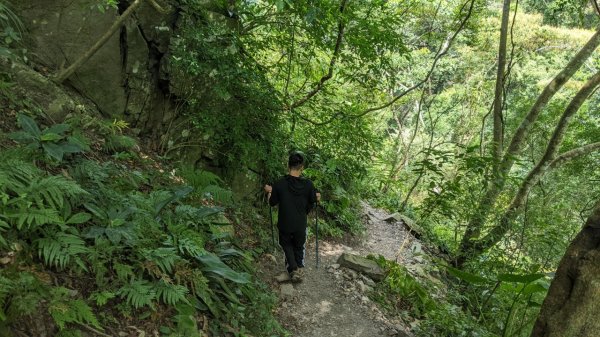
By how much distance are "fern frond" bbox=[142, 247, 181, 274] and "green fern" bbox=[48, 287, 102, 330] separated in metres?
0.72

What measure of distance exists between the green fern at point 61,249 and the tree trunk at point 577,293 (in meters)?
3.39

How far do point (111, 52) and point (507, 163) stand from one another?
24.7ft

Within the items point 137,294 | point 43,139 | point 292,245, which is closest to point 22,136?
point 43,139

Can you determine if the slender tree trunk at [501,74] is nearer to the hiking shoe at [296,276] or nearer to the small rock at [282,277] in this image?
the hiking shoe at [296,276]

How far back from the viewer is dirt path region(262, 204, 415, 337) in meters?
5.12

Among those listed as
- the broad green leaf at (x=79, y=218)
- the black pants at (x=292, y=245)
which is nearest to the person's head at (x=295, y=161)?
the black pants at (x=292, y=245)

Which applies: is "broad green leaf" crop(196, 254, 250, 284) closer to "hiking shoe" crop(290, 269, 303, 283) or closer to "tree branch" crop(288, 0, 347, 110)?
"hiking shoe" crop(290, 269, 303, 283)

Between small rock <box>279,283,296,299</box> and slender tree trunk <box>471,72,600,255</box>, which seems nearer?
small rock <box>279,283,296,299</box>

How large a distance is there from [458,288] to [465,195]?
1.99m

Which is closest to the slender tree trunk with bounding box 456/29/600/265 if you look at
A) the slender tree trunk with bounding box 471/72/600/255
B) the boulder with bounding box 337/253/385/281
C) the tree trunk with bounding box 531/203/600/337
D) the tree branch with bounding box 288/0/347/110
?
the slender tree trunk with bounding box 471/72/600/255

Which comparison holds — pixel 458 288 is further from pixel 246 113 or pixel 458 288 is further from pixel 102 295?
pixel 102 295

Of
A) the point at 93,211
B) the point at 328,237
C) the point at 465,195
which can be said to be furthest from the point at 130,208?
the point at 465,195

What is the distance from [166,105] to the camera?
6.52 meters

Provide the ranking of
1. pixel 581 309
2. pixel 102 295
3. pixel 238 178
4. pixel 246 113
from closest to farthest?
1. pixel 581 309
2. pixel 102 295
3. pixel 246 113
4. pixel 238 178
